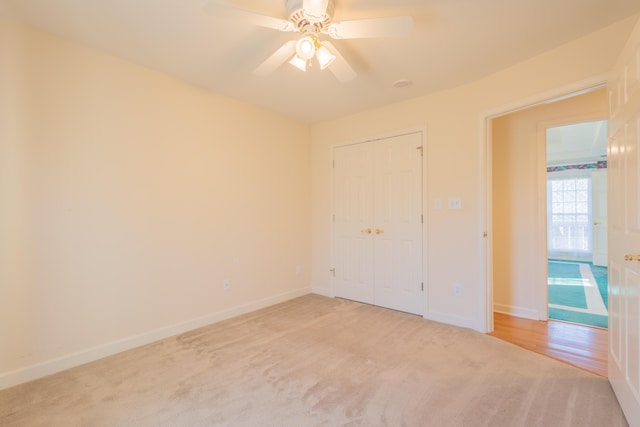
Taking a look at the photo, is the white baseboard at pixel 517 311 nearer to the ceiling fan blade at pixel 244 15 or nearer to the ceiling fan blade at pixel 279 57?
the ceiling fan blade at pixel 279 57

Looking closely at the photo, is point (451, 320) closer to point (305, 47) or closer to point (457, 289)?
point (457, 289)

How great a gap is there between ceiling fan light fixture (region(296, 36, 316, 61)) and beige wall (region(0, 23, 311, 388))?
1.63 meters

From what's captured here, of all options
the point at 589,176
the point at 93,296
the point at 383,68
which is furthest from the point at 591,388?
the point at 589,176

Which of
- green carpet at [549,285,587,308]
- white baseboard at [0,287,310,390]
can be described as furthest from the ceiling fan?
green carpet at [549,285,587,308]

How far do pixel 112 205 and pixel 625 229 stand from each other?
353 cm

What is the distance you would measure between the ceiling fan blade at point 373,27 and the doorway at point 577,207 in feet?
15.4

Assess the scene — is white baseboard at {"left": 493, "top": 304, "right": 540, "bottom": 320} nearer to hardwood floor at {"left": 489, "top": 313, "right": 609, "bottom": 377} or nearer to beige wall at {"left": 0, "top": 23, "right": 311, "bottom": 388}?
hardwood floor at {"left": 489, "top": 313, "right": 609, "bottom": 377}

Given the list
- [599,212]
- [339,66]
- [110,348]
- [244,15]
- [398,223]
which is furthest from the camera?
[599,212]

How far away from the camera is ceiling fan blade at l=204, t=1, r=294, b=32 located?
1.51 meters

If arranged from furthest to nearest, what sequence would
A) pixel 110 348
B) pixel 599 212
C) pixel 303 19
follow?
pixel 599 212 → pixel 110 348 → pixel 303 19

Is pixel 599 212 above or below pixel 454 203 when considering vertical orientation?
below

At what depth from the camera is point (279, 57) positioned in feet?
6.55

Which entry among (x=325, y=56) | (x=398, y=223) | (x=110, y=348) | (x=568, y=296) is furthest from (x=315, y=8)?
(x=568, y=296)

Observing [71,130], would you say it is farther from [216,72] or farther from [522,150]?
[522,150]
